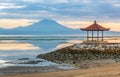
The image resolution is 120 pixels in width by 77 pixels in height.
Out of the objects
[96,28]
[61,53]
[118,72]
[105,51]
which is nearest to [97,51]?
[105,51]

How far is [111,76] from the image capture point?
2325cm

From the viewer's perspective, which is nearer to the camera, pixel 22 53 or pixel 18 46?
pixel 22 53

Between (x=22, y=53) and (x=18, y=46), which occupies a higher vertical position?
(x=22, y=53)

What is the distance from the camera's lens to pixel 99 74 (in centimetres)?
2422

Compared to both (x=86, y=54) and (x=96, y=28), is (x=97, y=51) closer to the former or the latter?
(x=86, y=54)

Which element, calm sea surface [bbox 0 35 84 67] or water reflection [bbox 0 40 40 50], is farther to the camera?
water reflection [bbox 0 40 40 50]

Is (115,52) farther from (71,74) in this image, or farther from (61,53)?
(71,74)

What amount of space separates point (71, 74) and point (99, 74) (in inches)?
72.6

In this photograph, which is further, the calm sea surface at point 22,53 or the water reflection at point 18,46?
the water reflection at point 18,46

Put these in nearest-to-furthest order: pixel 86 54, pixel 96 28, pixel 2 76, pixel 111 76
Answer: pixel 111 76 < pixel 2 76 < pixel 86 54 < pixel 96 28

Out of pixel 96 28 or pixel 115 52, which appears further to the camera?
pixel 96 28

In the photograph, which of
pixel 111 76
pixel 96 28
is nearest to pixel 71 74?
pixel 111 76

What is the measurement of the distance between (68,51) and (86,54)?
10.4 feet

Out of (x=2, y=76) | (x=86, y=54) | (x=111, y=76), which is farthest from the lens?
(x=86, y=54)
